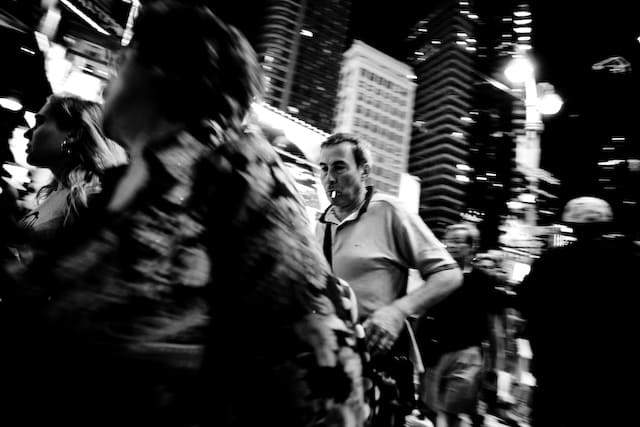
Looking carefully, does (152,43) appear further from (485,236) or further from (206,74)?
(485,236)

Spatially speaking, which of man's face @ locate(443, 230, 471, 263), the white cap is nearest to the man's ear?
the white cap

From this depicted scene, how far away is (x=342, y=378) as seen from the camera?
2.42 ft

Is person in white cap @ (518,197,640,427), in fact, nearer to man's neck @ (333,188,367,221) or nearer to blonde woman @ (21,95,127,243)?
man's neck @ (333,188,367,221)

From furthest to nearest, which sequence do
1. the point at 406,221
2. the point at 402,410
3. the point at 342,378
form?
the point at 406,221
the point at 402,410
the point at 342,378

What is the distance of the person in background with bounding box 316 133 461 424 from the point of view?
1432 millimetres

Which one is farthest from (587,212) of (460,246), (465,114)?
(465,114)

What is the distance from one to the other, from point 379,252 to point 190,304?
1.10 m

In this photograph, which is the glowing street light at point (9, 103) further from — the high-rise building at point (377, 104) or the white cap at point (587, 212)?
the high-rise building at point (377, 104)

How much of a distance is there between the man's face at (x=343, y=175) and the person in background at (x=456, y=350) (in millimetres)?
1789

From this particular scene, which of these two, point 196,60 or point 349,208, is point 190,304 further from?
point 349,208

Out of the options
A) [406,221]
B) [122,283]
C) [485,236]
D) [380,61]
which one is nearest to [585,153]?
[485,236]

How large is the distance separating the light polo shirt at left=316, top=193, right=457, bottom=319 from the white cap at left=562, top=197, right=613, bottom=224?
5.64ft

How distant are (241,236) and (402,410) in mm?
786

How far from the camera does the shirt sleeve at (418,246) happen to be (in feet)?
Result: 5.18
